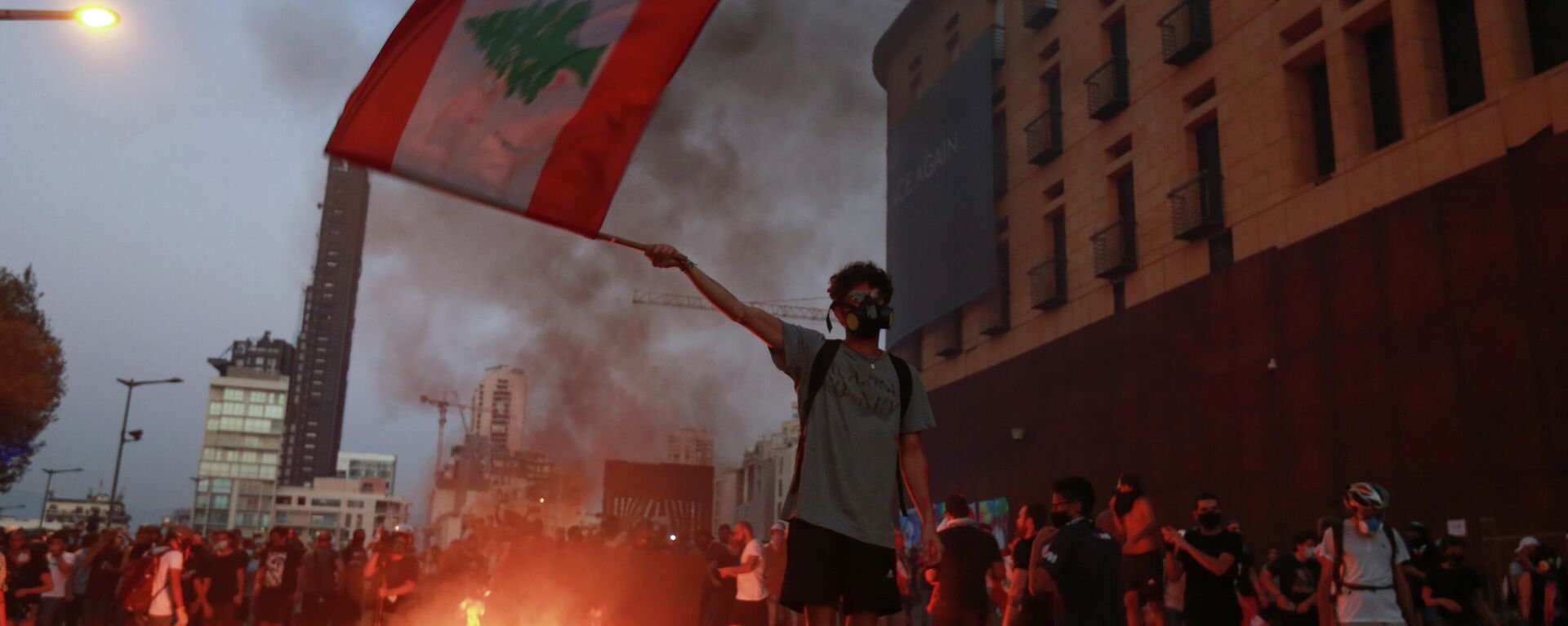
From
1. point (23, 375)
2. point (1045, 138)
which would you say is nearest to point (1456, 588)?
point (1045, 138)

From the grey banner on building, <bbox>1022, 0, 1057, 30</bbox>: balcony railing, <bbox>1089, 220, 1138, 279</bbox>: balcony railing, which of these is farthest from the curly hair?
<bbox>1022, 0, 1057, 30</bbox>: balcony railing

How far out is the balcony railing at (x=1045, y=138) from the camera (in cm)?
3000

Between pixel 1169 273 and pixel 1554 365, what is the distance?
1025cm

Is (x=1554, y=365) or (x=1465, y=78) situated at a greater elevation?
(x=1465, y=78)

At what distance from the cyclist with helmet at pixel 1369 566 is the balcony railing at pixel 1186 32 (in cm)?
1790

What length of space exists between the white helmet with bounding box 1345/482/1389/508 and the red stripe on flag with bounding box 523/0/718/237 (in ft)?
17.8

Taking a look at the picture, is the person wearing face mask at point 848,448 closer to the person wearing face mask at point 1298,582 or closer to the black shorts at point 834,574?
the black shorts at point 834,574

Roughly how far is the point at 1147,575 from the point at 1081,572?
3239 mm

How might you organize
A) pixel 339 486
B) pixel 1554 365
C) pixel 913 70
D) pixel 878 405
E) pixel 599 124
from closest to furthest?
pixel 878 405
pixel 599 124
pixel 1554 365
pixel 913 70
pixel 339 486

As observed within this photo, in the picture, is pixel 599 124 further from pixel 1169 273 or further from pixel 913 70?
pixel 913 70

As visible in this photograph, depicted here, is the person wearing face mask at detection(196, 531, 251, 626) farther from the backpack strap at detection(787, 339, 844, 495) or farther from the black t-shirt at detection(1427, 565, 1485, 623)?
the black t-shirt at detection(1427, 565, 1485, 623)

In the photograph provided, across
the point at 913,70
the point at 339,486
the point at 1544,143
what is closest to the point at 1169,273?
the point at 1544,143

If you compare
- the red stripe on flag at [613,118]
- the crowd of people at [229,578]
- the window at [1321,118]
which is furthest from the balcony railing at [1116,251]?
the red stripe on flag at [613,118]

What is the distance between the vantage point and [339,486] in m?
176
